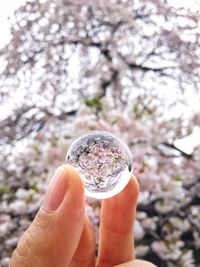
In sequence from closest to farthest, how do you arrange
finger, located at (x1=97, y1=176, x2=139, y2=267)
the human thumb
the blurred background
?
the human thumb, finger, located at (x1=97, y1=176, x2=139, y2=267), the blurred background

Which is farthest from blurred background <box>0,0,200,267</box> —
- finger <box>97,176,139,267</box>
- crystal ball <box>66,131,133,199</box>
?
crystal ball <box>66,131,133,199</box>

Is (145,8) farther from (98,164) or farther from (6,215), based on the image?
(98,164)

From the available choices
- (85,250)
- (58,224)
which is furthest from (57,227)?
(85,250)

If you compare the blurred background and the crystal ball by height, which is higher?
the crystal ball

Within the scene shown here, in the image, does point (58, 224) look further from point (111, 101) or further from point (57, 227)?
point (111, 101)

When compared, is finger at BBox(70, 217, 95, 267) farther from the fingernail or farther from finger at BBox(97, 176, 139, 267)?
the fingernail

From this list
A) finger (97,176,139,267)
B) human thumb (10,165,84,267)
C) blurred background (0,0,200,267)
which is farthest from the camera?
blurred background (0,0,200,267)

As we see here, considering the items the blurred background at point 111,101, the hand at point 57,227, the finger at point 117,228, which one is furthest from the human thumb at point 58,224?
the blurred background at point 111,101
